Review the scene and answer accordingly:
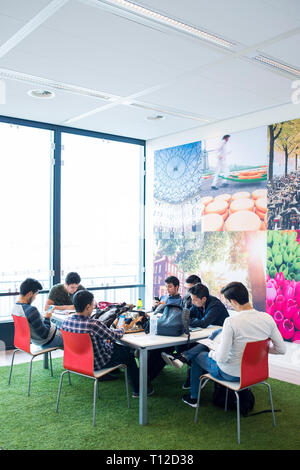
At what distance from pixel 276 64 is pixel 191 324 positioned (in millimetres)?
2580

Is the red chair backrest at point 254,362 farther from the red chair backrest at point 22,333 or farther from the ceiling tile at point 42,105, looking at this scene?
the ceiling tile at point 42,105

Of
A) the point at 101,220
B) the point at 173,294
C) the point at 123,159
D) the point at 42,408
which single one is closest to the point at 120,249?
the point at 101,220

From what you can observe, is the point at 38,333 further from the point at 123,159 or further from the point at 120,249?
the point at 123,159

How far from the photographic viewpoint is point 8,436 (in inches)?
127

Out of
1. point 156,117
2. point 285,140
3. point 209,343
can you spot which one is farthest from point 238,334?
point 156,117

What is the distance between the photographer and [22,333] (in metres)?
4.18

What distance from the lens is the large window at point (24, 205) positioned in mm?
5953

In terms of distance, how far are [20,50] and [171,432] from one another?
3.39 m

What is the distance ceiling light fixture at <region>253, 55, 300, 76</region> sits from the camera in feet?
12.4

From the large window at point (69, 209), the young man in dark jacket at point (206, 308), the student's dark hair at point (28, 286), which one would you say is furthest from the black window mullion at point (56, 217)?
the young man in dark jacket at point (206, 308)

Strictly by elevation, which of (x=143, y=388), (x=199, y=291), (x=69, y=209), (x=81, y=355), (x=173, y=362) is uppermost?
(x=69, y=209)

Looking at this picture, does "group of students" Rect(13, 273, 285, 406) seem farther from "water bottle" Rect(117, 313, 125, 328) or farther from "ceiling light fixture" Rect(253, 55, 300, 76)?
"ceiling light fixture" Rect(253, 55, 300, 76)

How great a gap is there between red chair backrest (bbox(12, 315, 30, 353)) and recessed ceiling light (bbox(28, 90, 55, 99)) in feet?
8.05

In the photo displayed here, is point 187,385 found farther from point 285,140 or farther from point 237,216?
point 285,140
